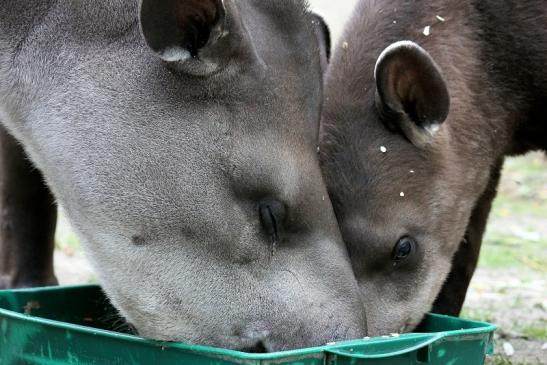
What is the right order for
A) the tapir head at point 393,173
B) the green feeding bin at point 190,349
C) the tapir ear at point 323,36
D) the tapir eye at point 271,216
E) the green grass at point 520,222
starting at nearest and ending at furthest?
the green feeding bin at point 190,349 → the tapir eye at point 271,216 → the tapir ear at point 323,36 → the tapir head at point 393,173 → the green grass at point 520,222

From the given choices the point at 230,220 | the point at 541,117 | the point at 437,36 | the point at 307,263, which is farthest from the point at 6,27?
the point at 541,117

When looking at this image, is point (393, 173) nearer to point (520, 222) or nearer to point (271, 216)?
point (271, 216)

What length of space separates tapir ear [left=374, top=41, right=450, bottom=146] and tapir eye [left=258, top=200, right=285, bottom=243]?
48.7 inches

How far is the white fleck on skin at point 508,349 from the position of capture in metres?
6.16

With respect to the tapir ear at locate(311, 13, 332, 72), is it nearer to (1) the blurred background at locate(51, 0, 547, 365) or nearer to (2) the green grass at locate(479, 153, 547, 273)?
(1) the blurred background at locate(51, 0, 547, 365)

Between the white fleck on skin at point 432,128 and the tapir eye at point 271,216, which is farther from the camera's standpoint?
the white fleck on skin at point 432,128

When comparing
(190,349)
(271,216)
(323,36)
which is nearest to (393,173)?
(323,36)

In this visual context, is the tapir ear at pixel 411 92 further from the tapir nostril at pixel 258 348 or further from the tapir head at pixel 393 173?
the tapir nostril at pixel 258 348

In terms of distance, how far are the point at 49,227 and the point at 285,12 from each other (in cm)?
254

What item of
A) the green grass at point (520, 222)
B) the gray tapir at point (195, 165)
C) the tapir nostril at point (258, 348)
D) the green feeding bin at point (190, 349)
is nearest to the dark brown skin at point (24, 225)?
the gray tapir at point (195, 165)

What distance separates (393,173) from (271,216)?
1414mm

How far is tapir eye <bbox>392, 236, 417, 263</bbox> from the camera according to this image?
5.45 meters

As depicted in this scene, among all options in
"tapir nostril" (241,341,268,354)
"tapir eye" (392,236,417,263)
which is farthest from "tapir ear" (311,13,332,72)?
"tapir nostril" (241,341,268,354)

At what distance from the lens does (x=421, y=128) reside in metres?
5.43
